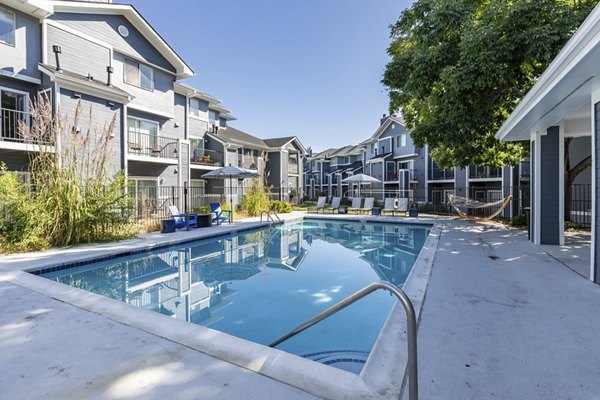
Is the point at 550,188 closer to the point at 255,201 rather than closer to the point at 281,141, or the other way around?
the point at 255,201

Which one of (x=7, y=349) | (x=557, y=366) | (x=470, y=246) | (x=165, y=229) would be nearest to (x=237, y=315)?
(x=7, y=349)

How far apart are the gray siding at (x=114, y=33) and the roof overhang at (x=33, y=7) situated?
697 mm

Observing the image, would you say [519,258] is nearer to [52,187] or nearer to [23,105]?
[52,187]

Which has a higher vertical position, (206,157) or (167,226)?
(206,157)

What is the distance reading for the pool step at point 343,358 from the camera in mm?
3127

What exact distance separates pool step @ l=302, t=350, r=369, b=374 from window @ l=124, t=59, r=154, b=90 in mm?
14925

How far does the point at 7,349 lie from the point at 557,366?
4.58 metres

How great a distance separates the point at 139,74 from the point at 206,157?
19.0 ft

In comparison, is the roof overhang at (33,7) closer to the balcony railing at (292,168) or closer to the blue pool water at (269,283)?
the blue pool water at (269,283)

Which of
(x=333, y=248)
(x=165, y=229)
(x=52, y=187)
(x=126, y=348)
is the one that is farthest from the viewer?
(x=165, y=229)

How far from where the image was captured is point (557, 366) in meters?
2.41

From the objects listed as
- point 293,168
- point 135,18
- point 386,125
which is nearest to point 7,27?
point 135,18

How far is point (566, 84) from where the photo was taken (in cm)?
441

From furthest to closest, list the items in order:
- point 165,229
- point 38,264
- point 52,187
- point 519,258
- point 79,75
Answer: point 79,75 < point 165,229 < point 52,187 < point 519,258 < point 38,264
